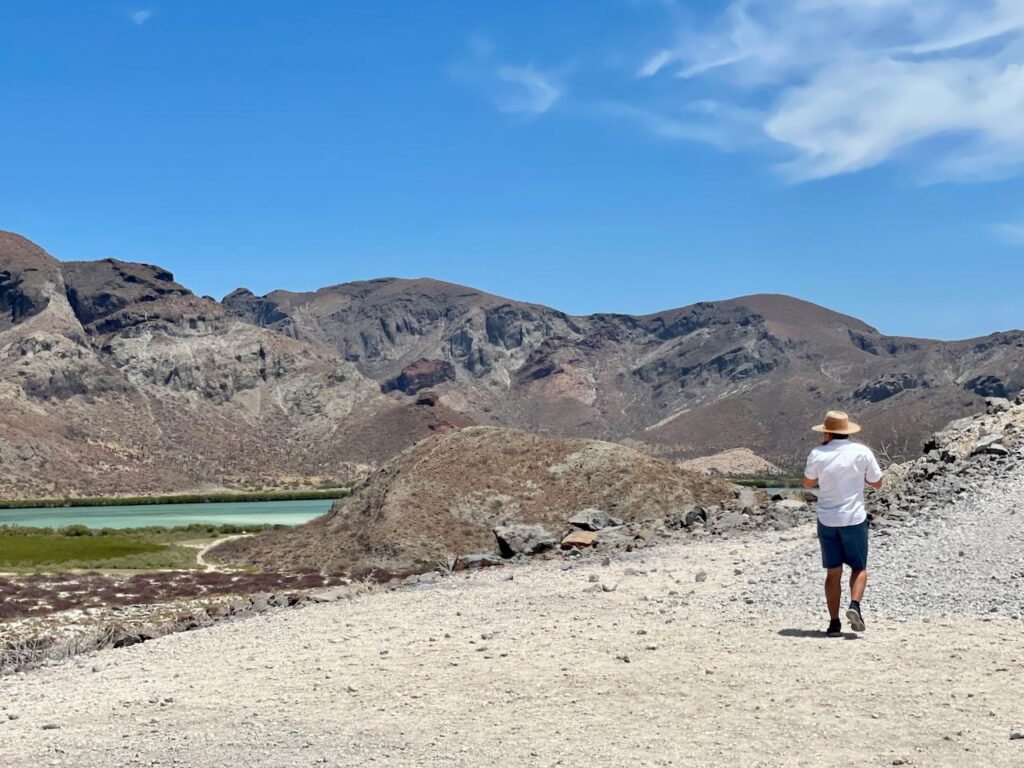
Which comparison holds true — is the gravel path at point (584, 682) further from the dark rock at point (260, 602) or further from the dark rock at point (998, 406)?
the dark rock at point (998, 406)

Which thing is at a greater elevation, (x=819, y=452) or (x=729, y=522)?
(x=819, y=452)

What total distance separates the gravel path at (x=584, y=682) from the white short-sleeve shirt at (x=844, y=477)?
1263 mm

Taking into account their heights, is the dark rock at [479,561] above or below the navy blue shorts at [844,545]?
below

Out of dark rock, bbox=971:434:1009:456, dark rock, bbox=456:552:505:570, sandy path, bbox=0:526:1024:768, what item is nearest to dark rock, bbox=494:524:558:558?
dark rock, bbox=456:552:505:570

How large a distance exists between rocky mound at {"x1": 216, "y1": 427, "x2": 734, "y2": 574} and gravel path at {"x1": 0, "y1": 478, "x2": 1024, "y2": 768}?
1884cm

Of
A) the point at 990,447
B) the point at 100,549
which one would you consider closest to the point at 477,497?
the point at 990,447

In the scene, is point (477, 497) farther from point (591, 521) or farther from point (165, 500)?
point (165, 500)

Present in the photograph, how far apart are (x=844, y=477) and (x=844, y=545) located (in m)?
0.72

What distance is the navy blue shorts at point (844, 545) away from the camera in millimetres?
10211

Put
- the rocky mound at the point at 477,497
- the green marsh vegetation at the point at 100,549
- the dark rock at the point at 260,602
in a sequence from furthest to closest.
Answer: the green marsh vegetation at the point at 100,549 → the rocky mound at the point at 477,497 → the dark rock at the point at 260,602

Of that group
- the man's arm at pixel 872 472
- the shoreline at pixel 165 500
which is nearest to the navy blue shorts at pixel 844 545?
the man's arm at pixel 872 472

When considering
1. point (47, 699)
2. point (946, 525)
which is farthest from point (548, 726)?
point (946, 525)

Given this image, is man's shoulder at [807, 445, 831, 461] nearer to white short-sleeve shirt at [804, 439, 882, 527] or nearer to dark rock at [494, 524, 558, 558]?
white short-sleeve shirt at [804, 439, 882, 527]

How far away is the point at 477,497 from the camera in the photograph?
35.2 m
